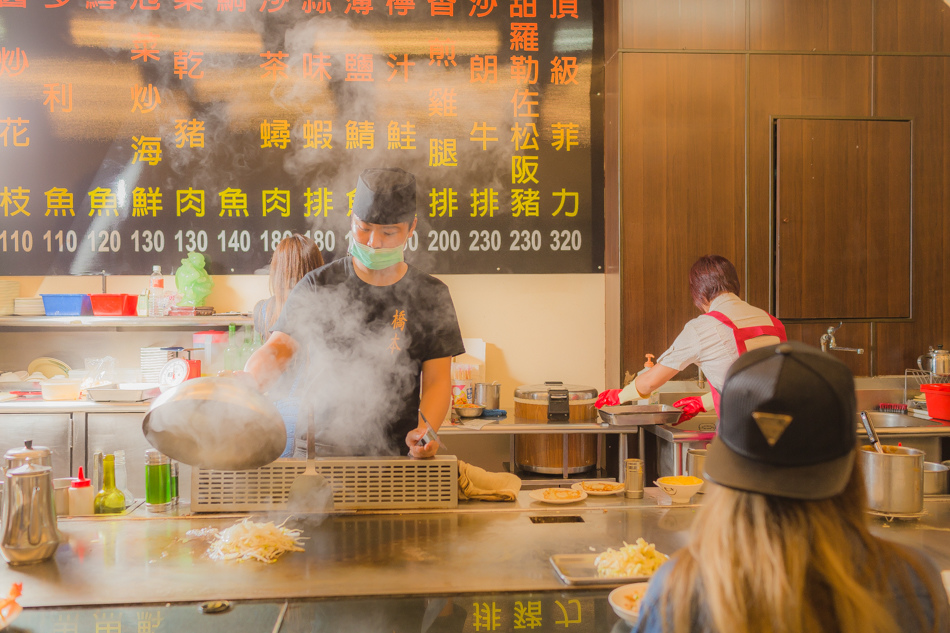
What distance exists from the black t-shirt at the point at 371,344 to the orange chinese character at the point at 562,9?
2640 millimetres

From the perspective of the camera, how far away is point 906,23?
415cm

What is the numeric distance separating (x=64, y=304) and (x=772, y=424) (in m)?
4.24

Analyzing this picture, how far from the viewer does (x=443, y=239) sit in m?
4.32

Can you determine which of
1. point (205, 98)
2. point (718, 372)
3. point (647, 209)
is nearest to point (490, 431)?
point (718, 372)

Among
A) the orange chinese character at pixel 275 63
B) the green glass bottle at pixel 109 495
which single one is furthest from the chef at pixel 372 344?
the orange chinese character at pixel 275 63

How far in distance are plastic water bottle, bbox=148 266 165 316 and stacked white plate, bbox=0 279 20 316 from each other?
2.68 ft

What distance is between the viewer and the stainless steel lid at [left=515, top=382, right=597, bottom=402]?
3.92m

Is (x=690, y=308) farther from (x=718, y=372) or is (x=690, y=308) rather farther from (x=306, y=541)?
(x=306, y=541)

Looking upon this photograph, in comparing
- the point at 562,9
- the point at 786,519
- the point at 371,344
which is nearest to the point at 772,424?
the point at 786,519

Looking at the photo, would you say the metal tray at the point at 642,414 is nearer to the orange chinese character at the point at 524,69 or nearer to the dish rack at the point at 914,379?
the dish rack at the point at 914,379

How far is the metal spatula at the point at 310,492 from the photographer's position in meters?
2.00

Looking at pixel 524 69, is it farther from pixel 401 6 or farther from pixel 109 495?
pixel 109 495

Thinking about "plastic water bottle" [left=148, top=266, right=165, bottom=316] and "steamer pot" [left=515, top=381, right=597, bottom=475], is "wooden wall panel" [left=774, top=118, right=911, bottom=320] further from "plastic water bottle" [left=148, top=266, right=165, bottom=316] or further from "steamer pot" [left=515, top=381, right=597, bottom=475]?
"plastic water bottle" [left=148, top=266, right=165, bottom=316]

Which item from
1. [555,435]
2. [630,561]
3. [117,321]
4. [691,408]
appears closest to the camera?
[630,561]
